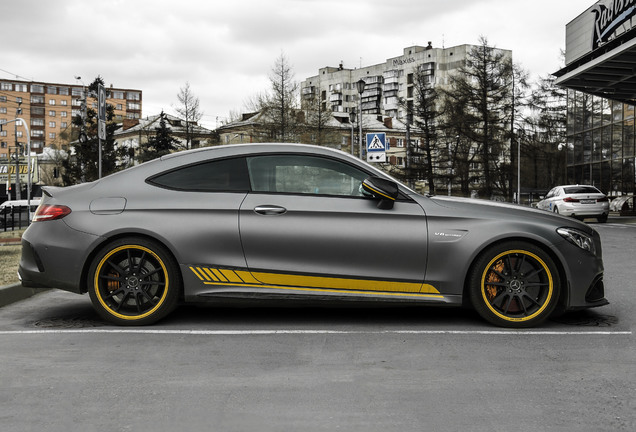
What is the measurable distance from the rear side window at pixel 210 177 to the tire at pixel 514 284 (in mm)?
2041

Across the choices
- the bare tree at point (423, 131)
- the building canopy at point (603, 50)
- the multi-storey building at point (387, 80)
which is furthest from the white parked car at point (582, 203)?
the multi-storey building at point (387, 80)

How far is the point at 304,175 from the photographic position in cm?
573

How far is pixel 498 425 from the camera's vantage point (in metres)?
3.28

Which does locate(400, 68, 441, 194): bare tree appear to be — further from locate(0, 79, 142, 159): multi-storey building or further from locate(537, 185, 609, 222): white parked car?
locate(0, 79, 142, 159): multi-storey building

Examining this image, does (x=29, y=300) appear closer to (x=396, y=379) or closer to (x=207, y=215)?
(x=207, y=215)

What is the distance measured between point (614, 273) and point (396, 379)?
6.56m

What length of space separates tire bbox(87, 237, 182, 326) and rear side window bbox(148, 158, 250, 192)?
55cm

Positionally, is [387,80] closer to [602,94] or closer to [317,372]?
[602,94]

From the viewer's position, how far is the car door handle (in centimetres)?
559

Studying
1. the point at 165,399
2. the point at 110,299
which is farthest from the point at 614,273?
the point at 165,399

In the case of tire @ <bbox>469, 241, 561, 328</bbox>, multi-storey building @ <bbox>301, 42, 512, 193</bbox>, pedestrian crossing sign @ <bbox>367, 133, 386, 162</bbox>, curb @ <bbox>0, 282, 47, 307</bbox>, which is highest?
multi-storey building @ <bbox>301, 42, 512, 193</bbox>

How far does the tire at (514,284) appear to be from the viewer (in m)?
5.52

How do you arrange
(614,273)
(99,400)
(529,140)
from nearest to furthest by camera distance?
1. (99,400)
2. (614,273)
3. (529,140)

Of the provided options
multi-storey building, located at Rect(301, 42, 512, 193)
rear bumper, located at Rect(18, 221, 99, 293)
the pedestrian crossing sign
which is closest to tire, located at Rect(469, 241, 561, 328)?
rear bumper, located at Rect(18, 221, 99, 293)
